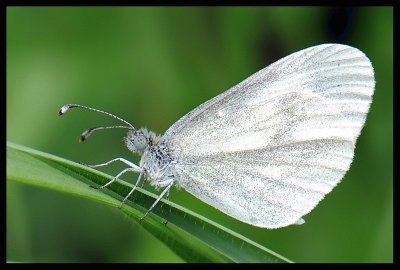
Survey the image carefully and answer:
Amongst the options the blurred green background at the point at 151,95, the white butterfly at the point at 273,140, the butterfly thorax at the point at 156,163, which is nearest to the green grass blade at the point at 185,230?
the butterfly thorax at the point at 156,163

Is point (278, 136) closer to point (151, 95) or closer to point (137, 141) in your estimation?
point (137, 141)

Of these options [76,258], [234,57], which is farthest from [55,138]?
[234,57]

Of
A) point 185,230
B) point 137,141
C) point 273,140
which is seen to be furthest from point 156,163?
point 185,230

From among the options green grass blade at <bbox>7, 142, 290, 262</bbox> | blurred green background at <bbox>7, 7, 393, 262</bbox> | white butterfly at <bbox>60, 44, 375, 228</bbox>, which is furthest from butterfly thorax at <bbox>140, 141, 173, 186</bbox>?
blurred green background at <bbox>7, 7, 393, 262</bbox>

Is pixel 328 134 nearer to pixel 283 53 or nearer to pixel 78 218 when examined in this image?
pixel 283 53

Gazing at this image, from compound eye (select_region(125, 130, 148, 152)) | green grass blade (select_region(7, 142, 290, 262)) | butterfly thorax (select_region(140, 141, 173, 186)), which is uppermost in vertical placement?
compound eye (select_region(125, 130, 148, 152))

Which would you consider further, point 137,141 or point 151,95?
point 151,95

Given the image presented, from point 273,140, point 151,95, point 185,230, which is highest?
point 151,95

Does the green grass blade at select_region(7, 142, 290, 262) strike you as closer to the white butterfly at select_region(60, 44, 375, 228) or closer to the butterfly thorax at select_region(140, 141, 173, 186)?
the butterfly thorax at select_region(140, 141, 173, 186)
